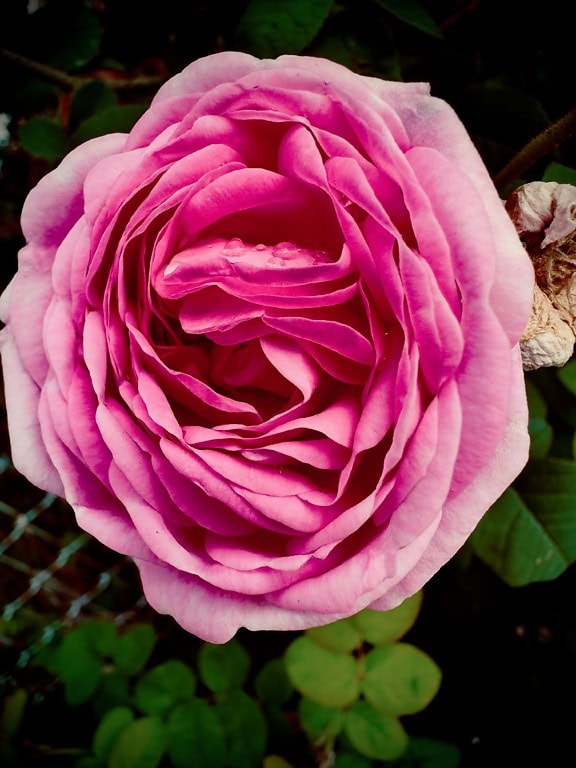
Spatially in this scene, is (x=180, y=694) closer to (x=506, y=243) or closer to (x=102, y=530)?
(x=102, y=530)

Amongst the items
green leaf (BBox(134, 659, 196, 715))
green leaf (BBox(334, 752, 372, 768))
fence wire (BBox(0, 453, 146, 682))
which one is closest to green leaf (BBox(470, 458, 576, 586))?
green leaf (BBox(334, 752, 372, 768))

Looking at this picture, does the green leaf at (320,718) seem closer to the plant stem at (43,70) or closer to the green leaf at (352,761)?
the green leaf at (352,761)

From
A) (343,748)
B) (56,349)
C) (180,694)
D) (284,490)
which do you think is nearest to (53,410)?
(56,349)

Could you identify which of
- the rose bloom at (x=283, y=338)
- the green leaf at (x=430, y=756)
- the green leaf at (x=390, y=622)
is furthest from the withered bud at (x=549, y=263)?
the green leaf at (x=430, y=756)

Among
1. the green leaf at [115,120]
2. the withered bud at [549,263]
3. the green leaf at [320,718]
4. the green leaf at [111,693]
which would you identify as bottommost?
the green leaf at [111,693]

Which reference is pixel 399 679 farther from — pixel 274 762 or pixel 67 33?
pixel 67 33
